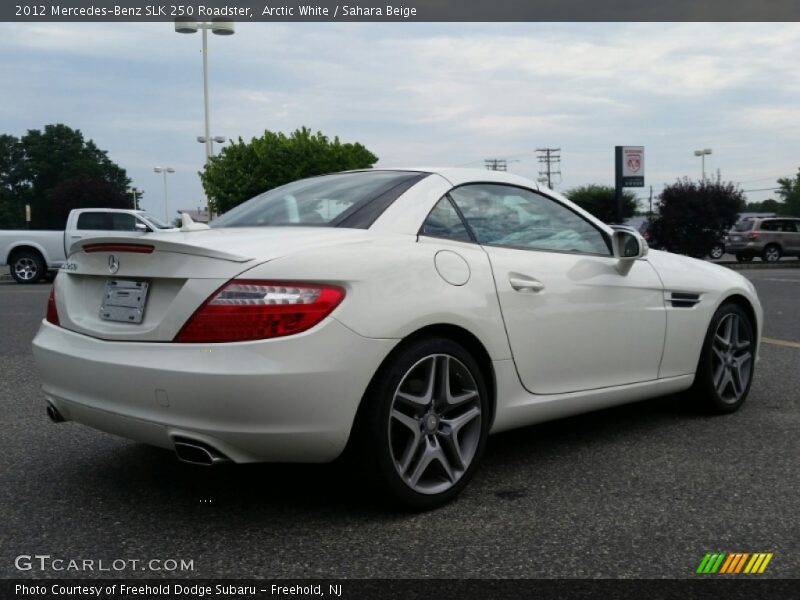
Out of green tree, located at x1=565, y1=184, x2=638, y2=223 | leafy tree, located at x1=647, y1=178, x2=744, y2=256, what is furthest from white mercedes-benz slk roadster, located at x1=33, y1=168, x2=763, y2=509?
green tree, located at x1=565, y1=184, x2=638, y2=223

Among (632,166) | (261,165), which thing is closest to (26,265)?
(261,165)

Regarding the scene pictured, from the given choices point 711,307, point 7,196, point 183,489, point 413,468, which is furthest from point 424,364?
point 7,196

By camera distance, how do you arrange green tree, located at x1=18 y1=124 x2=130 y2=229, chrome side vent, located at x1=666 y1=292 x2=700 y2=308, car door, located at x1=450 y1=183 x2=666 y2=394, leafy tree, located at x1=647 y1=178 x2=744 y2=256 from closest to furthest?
car door, located at x1=450 y1=183 x2=666 y2=394
chrome side vent, located at x1=666 y1=292 x2=700 y2=308
leafy tree, located at x1=647 y1=178 x2=744 y2=256
green tree, located at x1=18 y1=124 x2=130 y2=229

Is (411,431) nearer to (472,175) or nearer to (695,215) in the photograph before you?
(472,175)

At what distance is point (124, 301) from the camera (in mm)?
3400

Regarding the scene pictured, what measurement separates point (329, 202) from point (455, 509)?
1.45 m

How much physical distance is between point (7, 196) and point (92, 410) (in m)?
99.4

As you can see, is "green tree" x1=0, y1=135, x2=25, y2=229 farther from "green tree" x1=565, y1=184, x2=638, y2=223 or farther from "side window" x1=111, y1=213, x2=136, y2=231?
"side window" x1=111, y1=213, x2=136, y2=231

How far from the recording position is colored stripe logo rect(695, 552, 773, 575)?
9.50 ft

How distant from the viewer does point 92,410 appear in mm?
3389

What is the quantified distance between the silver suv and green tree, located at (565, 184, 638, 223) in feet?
106

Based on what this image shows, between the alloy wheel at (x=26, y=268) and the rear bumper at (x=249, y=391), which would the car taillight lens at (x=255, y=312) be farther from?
the alloy wheel at (x=26, y=268)
